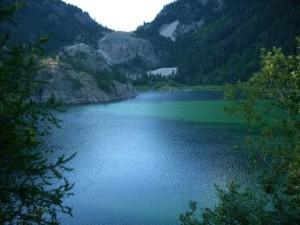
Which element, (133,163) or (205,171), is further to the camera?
→ (133,163)

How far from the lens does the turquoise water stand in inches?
1715

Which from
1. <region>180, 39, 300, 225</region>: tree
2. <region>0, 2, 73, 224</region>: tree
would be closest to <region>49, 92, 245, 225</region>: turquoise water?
<region>180, 39, 300, 225</region>: tree

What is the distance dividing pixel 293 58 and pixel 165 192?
1342 inches

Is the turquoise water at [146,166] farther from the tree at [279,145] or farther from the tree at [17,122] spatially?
the tree at [17,122]

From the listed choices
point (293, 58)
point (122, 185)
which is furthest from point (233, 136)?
point (293, 58)

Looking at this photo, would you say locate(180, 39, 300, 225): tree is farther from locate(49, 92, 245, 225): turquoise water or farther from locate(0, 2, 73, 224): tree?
locate(49, 92, 245, 225): turquoise water

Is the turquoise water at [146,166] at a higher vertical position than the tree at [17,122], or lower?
lower

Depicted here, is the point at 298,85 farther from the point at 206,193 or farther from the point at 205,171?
the point at 205,171

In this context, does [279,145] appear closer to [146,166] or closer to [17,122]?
[17,122]

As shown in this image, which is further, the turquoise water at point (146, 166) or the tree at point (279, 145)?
the turquoise water at point (146, 166)

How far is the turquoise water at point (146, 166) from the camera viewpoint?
43562 millimetres

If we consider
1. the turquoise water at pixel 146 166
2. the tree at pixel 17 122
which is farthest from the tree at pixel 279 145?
the turquoise water at pixel 146 166

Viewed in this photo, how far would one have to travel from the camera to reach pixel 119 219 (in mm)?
40344

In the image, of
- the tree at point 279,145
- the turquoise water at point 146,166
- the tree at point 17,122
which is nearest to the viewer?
the tree at point 17,122
